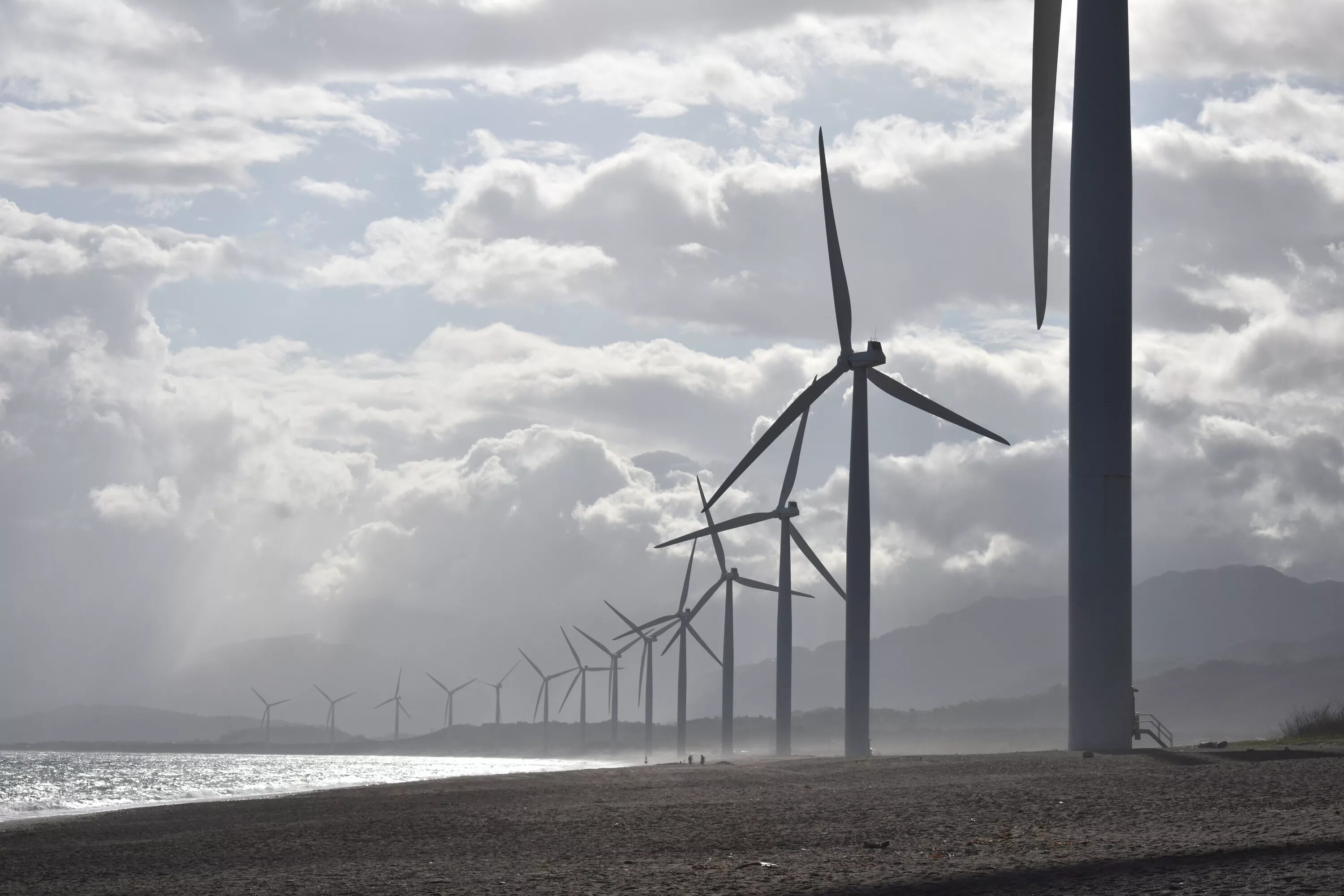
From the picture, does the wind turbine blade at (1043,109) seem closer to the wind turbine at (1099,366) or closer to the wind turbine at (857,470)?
the wind turbine at (1099,366)

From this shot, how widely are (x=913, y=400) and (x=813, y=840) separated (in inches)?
1738

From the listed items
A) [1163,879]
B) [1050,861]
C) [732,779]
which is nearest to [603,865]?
[1050,861]

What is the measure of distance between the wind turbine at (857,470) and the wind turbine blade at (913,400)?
0.11 ft

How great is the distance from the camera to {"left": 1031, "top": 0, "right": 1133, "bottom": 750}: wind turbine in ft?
98.7

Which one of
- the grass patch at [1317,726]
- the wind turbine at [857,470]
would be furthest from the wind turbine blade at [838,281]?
the grass patch at [1317,726]

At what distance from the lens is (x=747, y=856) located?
50.0 ft

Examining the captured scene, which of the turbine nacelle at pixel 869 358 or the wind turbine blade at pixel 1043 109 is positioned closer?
the wind turbine blade at pixel 1043 109

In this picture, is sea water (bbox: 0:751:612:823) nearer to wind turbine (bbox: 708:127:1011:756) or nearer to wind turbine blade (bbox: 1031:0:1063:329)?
wind turbine (bbox: 708:127:1011:756)

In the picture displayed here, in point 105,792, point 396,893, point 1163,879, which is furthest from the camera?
point 105,792

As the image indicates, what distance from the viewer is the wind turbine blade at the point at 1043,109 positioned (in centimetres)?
3103

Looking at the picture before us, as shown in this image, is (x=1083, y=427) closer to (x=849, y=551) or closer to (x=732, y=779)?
(x=732, y=779)

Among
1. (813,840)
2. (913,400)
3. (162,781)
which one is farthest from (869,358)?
(162,781)

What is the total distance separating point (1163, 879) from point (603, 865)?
6425 millimetres

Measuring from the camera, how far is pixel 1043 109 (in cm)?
3184
